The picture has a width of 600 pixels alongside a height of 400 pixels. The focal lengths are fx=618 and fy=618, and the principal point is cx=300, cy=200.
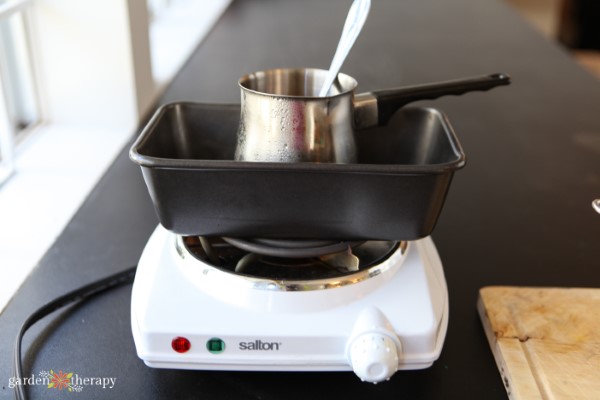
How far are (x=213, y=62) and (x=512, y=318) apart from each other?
1.04 metres

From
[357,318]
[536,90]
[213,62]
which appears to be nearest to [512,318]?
[357,318]

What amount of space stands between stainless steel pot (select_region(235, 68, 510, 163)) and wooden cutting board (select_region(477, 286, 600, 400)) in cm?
21

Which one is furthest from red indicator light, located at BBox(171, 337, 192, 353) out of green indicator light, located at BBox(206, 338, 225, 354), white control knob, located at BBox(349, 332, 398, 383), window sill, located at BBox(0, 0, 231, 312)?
window sill, located at BBox(0, 0, 231, 312)

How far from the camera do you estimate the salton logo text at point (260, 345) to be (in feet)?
1.61

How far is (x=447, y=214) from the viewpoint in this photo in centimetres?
83

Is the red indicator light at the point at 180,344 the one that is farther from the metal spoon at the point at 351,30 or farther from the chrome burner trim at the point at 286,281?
the metal spoon at the point at 351,30

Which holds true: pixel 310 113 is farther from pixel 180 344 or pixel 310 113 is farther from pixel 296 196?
pixel 180 344

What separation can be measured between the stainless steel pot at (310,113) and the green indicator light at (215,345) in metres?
0.16

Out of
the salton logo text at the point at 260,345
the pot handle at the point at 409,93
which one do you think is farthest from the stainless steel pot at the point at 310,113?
the salton logo text at the point at 260,345

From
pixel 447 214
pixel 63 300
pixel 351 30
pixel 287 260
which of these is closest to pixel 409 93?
pixel 351 30

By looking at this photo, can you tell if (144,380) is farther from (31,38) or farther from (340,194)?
(31,38)

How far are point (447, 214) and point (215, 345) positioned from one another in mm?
443

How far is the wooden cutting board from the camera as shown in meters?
0.51

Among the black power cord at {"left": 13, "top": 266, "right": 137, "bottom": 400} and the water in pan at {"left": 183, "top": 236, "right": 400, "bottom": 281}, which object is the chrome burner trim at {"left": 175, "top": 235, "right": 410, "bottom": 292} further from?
the black power cord at {"left": 13, "top": 266, "right": 137, "bottom": 400}
